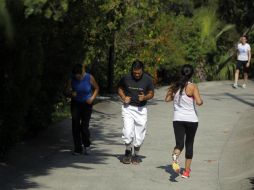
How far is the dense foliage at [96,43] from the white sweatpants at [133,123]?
1.42 meters

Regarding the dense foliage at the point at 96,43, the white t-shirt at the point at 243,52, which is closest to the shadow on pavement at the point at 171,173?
the dense foliage at the point at 96,43

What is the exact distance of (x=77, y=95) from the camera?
1055 centimetres

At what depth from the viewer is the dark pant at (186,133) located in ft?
29.9

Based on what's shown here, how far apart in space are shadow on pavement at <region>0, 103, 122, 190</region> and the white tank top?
5.67 feet

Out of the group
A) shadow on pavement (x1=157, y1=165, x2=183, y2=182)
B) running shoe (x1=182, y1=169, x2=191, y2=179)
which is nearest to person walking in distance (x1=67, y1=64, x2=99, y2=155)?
shadow on pavement (x1=157, y1=165, x2=183, y2=182)

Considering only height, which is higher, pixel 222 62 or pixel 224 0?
pixel 224 0

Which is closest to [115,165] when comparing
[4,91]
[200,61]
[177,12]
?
[4,91]

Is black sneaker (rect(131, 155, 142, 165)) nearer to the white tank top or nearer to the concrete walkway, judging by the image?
the concrete walkway

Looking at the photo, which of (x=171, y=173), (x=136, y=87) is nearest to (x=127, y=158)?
(x=171, y=173)

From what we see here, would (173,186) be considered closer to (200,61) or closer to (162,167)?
(162,167)

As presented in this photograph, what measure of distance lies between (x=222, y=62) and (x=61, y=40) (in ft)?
46.6

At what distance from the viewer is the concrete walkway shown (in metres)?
9.00

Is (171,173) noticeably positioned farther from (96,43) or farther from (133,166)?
(96,43)

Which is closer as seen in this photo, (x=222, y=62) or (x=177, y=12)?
(x=222, y=62)
